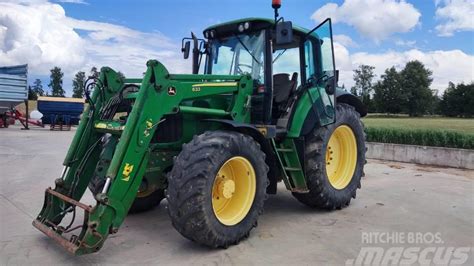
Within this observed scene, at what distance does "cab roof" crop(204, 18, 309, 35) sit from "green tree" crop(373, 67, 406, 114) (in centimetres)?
6062

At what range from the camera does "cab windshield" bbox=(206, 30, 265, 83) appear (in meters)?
5.45

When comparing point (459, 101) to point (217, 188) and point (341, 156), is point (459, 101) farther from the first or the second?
point (217, 188)

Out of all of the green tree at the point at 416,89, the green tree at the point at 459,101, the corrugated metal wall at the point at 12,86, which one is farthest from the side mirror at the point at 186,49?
the green tree at the point at 416,89

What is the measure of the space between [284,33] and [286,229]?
2341 mm

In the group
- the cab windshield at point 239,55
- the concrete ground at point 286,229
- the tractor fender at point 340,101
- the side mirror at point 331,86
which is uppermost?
the cab windshield at point 239,55

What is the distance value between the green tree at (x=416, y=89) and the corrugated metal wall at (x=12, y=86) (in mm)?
52956

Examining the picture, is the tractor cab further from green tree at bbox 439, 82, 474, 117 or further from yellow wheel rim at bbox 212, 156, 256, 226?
green tree at bbox 439, 82, 474, 117

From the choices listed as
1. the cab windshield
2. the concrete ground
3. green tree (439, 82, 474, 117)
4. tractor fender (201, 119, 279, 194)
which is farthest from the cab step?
green tree (439, 82, 474, 117)

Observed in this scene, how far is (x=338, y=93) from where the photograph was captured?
21.2 feet

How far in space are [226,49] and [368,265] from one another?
3368 mm

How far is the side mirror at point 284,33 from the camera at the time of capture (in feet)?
15.8

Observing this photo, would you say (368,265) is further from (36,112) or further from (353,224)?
(36,112)

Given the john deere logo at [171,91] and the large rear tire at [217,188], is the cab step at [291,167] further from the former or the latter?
the john deere logo at [171,91]

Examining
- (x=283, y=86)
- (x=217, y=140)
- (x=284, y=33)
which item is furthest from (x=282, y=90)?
(x=217, y=140)
